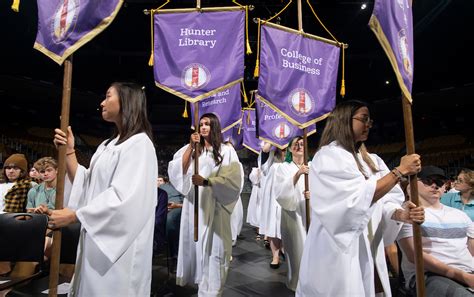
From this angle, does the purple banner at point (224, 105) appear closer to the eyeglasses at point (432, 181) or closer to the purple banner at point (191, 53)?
the purple banner at point (191, 53)

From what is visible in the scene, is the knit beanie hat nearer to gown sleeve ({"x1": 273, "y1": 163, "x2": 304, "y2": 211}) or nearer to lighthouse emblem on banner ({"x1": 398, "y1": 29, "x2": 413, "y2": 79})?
gown sleeve ({"x1": 273, "y1": 163, "x2": 304, "y2": 211})

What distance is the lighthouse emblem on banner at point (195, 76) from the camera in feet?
11.8

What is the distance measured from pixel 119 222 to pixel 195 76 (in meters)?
2.14

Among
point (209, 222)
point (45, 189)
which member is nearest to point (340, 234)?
point (209, 222)

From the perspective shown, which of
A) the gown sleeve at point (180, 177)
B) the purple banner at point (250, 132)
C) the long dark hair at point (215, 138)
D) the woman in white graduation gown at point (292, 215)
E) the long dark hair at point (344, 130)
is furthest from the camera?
the purple banner at point (250, 132)

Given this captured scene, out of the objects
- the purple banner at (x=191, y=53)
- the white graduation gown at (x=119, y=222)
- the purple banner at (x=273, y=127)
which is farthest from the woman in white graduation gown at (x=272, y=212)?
the white graduation gown at (x=119, y=222)

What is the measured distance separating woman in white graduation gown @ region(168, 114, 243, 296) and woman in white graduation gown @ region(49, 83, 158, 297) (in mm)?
1381

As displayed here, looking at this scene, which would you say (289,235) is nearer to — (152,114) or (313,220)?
(313,220)

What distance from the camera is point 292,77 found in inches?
146

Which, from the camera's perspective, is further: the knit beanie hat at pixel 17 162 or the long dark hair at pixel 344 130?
the knit beanie hat at pixel 17 162

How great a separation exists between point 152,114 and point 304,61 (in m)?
17.9

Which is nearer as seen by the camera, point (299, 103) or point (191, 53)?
point (191, 53)

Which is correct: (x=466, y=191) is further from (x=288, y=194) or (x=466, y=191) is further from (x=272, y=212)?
(x=272, y=212)

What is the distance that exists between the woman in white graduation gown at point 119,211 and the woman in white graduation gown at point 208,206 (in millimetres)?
1381
